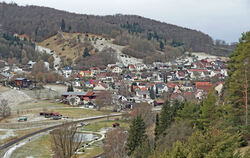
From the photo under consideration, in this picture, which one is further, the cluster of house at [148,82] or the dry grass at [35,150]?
the cluster of house at [148,82]

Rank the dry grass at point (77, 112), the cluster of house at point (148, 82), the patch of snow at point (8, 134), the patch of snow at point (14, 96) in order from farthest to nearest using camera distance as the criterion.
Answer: the cluster of house at point (148, 82) → the patch of snow at point (14, 96) → the dry grass at point (77, 112) → the patch of snow at point (8, 134)

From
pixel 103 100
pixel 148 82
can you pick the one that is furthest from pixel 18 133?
pixel 148 82

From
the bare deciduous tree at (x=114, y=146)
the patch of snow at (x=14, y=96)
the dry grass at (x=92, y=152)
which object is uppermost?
the patch of snow at (x=14, y=96)

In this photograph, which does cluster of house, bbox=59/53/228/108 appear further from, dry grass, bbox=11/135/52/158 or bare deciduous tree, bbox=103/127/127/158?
bare deciduous tree, bbox=103/127/127/158

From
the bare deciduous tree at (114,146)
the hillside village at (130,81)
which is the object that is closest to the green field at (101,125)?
the hillside village at (130,81)

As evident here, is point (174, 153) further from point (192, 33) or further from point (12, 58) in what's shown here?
point (192, 33)

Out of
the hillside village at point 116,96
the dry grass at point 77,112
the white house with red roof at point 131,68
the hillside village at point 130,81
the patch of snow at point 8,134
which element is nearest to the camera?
the hillside village at point 116,96

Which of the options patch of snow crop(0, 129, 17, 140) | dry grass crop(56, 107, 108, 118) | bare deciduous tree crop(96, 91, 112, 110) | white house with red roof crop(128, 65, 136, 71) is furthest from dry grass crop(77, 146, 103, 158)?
white house with red roof crop(128, 65, 136, 71)

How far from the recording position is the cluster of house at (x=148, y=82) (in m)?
62.8

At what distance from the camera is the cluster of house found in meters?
62.8

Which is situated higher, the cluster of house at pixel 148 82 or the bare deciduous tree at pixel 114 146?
the cluster of house at pixel 148 82

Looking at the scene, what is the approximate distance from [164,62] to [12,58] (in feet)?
202

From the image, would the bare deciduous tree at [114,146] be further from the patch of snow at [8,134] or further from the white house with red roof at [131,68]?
the white house with red roof at [131,68]

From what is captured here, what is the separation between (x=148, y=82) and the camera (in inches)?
3275
